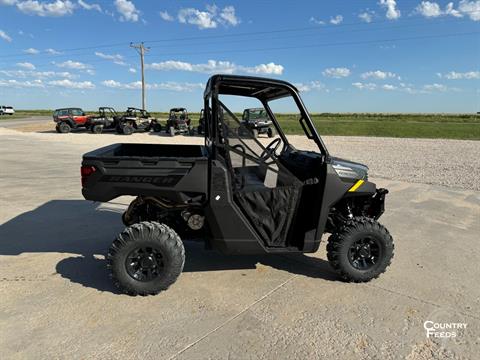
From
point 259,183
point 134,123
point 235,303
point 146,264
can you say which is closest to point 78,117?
point 134,123

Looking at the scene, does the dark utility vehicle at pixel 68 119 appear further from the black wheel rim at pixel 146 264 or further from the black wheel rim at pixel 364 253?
the black wheel rim at pixel 364 253

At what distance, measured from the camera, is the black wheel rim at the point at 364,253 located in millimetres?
3693

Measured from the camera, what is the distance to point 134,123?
82.3 feet

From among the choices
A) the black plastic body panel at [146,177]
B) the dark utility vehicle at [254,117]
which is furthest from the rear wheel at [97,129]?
the black plastic body panel at [146,177]

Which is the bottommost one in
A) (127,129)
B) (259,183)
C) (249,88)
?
(127,129)

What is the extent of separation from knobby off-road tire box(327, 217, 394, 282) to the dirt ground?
0.42 feet

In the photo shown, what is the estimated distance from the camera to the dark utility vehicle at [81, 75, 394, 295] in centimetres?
338

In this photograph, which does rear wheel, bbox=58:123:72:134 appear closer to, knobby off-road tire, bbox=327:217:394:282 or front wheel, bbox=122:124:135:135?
front wheel, bbox=122:124:135:135

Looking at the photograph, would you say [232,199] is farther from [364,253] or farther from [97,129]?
[97,129]

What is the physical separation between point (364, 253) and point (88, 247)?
303 centimetres

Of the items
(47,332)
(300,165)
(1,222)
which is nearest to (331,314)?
(300,165)

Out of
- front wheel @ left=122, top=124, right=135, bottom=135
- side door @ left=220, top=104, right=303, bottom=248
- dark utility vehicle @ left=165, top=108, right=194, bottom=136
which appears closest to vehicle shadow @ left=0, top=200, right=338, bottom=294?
side door @ left=220, top=104, right=303, bottom=248

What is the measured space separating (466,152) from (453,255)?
1266 centimetres

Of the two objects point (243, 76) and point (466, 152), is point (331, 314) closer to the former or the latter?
point (243, 76)
